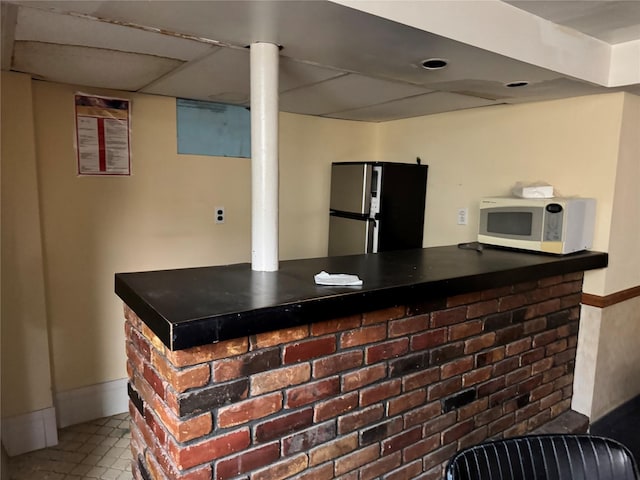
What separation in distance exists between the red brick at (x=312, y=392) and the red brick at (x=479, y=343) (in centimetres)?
71

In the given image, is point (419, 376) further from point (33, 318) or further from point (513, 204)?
point (33, 318)

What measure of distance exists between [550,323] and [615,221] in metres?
0.69

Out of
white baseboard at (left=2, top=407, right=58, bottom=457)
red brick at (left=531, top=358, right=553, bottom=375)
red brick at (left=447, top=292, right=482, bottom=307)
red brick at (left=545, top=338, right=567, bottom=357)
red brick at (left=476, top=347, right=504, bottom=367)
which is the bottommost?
white baseboard at (left=2, top=407, right=58, bottom=457)

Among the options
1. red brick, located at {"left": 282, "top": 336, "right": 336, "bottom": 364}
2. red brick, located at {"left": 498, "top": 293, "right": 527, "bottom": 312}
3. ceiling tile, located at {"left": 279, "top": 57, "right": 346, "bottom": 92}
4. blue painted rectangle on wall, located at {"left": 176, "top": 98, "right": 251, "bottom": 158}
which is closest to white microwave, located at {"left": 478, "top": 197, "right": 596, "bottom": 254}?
red brick, located at {"left": 498, "top": 293, "right": 527, "bottom": 312}

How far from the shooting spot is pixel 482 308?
193 centimetres

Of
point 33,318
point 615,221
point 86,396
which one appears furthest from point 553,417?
point 33,318

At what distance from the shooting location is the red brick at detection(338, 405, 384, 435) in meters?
1.52

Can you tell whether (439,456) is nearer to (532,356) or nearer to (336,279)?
(532,356)

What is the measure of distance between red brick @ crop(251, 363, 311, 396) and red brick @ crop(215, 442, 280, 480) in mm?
181

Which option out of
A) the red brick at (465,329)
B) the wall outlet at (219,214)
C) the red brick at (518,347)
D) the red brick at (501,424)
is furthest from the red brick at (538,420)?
the wall outlet at (219,214)

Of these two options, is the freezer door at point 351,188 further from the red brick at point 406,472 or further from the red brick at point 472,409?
the red brick at point 406,472

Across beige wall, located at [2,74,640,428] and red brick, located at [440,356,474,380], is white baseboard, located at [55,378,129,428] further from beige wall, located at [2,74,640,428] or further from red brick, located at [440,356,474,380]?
red brick, located at [440,356,474,380]

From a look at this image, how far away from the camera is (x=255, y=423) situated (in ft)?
4.31

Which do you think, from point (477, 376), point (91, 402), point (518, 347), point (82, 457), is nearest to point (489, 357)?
point (477, 376)
